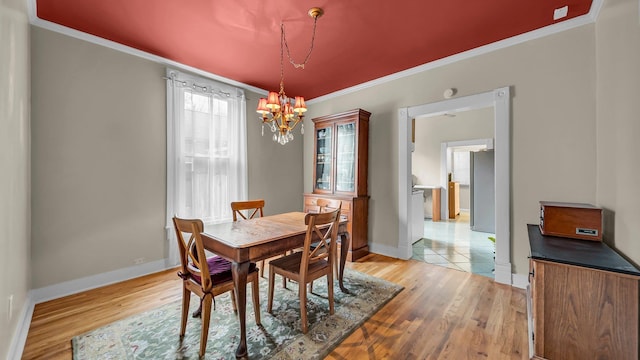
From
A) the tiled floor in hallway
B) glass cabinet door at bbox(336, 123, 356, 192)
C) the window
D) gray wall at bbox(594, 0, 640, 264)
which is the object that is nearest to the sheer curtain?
glass cabinet door at bbox(336, 123, 356, 192)

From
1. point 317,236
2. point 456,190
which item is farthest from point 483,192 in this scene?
point 317,236

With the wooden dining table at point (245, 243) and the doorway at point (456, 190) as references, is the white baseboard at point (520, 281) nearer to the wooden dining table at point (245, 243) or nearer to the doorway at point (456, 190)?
the doorway at point (456, 190)

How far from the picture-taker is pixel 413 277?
3037 mm

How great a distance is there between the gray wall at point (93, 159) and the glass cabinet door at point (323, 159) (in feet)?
7.54

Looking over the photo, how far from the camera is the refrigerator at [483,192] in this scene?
540 centimetres

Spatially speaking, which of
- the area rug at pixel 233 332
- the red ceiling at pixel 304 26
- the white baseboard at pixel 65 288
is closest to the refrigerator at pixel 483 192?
the red ceiling at pixel 304 26

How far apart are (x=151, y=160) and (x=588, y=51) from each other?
482cm

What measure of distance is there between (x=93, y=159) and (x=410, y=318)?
11.8ft

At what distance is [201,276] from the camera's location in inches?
67.5

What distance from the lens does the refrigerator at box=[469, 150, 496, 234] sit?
540cm

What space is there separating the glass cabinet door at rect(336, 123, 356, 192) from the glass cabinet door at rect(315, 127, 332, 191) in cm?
20

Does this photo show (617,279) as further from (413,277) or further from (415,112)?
(415,112)

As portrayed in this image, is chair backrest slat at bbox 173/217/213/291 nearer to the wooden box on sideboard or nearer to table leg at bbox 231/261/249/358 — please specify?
table leg at bbox 231/261/249/358

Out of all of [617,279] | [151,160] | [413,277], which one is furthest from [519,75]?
[151,160]
